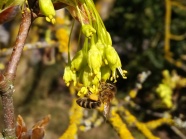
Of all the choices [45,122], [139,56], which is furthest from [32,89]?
[45,122]

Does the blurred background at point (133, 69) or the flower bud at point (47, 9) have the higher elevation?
the flower bud at point (47, 9)

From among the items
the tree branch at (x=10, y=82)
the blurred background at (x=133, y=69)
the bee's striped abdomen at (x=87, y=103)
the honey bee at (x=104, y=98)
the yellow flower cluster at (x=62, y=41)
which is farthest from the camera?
the blurred background at (x=133, y=69)

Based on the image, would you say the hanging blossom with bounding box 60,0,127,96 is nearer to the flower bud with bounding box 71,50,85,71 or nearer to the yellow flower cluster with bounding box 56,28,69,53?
the flower bud with bounding box 71,50,85,71

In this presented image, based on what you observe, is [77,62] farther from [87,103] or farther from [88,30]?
[87,103]

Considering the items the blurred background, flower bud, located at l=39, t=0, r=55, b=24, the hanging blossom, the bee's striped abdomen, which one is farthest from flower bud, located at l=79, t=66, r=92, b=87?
the blurred background

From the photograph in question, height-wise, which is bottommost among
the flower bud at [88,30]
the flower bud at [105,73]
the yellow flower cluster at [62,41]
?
the yellow flower cluster at [62,41]

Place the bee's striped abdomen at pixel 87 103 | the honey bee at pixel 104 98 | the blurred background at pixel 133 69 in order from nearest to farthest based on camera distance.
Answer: the honey bee at pixel 104 98, the bee's striped abdomen at pixel 87 103, the blurred background at pixel 133 69

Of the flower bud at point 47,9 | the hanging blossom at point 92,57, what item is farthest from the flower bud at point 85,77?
the flower bud at point 47,9

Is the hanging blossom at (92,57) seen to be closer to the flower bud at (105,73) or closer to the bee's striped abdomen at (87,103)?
the flower bud at (105,73)
